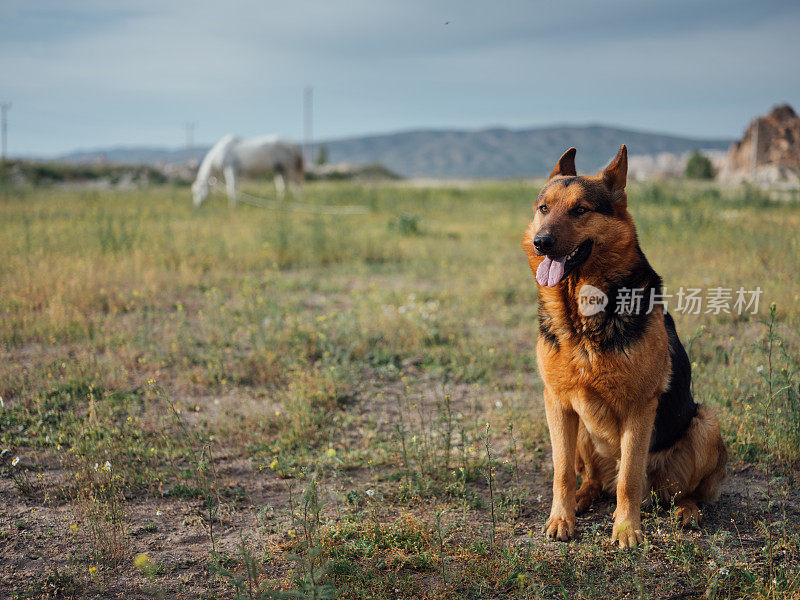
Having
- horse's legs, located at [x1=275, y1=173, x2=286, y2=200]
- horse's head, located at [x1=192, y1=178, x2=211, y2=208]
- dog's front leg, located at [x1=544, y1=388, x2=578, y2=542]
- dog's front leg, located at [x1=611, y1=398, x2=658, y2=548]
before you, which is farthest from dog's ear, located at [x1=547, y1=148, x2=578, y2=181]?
horse's legs, located at [x1=275, y1=173, x2=286, y2=200]

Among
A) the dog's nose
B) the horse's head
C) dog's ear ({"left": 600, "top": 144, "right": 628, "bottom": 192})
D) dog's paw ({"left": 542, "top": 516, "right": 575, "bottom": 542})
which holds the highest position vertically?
the horse's head

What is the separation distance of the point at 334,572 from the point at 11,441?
2.89m

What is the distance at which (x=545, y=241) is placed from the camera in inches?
113

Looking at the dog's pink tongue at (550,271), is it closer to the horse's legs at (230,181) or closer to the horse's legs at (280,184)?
the horse's legs at (230,181)

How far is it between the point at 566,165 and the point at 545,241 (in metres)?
0.80

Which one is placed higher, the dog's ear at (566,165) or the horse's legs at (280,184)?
the horse's legs at (280,184)

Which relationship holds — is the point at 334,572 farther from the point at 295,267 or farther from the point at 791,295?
the point at 295,267

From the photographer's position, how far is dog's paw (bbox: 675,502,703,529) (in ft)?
10.5

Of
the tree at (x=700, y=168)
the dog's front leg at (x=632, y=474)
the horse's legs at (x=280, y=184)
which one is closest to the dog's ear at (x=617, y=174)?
the dog's front leg at (x=632, y=474)

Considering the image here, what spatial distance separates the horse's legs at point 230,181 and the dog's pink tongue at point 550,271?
15.8 m

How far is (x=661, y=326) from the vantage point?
120 inches

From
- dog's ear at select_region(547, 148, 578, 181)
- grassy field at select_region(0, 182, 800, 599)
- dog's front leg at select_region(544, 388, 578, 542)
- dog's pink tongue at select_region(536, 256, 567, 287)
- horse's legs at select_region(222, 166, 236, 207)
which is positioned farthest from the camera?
horse's legs at select_region(222, 166, 236, 207)

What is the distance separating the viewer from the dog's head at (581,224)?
115 inches

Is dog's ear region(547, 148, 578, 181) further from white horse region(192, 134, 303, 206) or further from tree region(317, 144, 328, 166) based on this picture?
tree region(317, 144, 328, 166)
